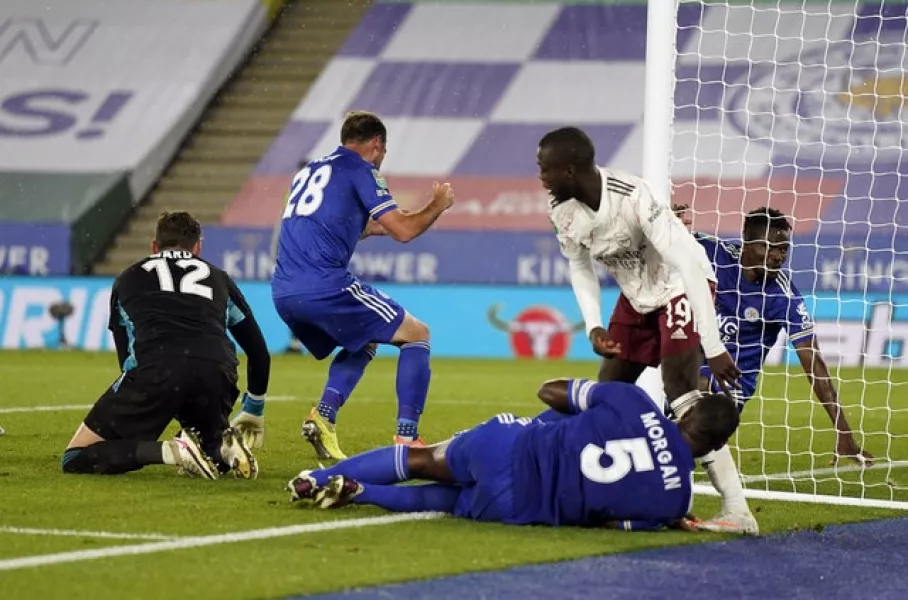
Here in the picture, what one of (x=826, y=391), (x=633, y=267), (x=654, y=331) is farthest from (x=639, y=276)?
(x=826, y=391)

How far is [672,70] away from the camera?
747 centimetres

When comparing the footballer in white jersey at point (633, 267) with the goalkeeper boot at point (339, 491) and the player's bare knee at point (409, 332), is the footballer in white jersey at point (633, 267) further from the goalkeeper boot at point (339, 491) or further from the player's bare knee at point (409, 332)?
the player's bare knee at point (409, 332)

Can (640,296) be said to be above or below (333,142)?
below

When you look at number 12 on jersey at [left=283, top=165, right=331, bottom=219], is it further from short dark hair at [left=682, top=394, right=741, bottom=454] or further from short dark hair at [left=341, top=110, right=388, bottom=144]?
short dark hair at [left=682, top=394, right=741, bottom=454]

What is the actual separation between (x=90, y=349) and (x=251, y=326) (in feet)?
37.3

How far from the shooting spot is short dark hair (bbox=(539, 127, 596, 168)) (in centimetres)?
622

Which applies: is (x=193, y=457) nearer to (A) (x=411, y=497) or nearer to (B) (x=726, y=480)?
(A) (x=411, y=497)

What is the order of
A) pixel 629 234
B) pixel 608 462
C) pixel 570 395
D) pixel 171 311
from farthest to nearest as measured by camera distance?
1. pixel 171 311
2. pixel 629 234
3. pixel 570 395
4. pixel 608 462

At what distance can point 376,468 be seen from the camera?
6262mm

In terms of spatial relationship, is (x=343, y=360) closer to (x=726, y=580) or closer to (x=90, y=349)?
(x=726, y=580)

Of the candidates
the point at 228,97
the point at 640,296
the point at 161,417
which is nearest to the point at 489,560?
the point at 640,296

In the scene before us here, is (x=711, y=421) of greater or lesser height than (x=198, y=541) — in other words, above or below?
above

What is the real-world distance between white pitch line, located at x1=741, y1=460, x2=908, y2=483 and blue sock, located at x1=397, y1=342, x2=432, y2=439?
1.65 meters

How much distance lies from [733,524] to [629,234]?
120cm
